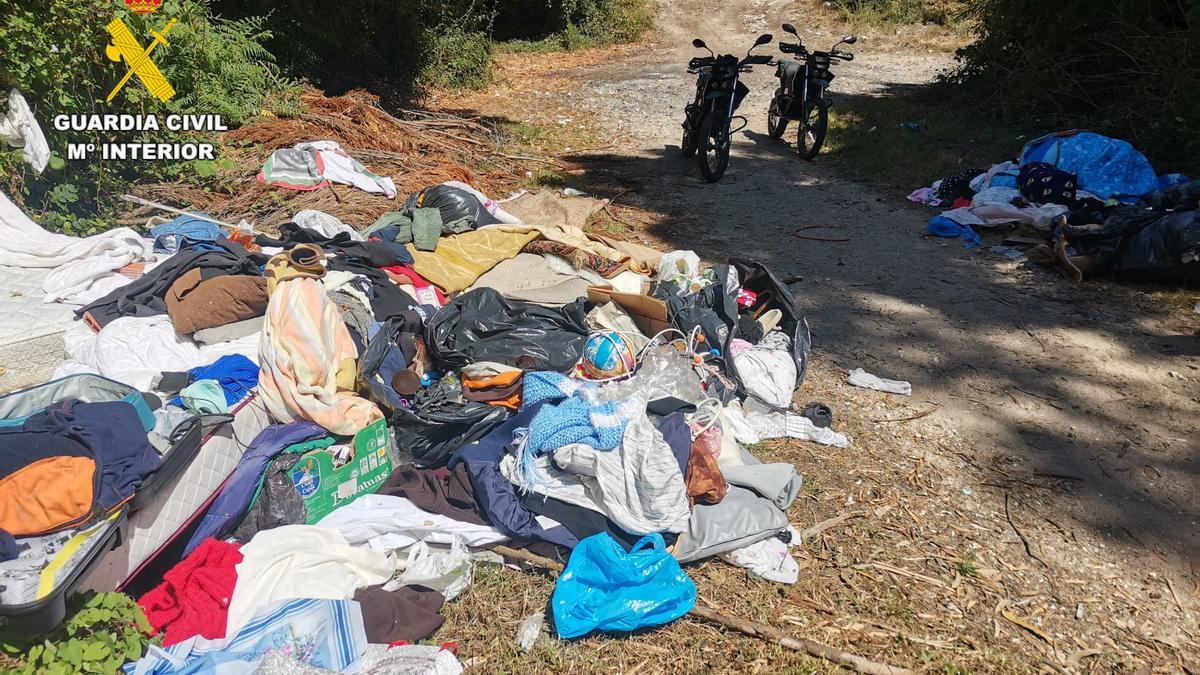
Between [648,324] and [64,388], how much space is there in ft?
9.42

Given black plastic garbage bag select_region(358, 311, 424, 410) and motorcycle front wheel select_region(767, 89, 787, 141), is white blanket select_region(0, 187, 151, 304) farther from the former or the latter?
motorcycle front wheel select_region(767, 89, 787, 141)

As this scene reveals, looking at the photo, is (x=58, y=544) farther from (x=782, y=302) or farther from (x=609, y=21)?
(x=609, y=21)

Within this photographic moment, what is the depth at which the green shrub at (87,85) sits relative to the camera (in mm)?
5512

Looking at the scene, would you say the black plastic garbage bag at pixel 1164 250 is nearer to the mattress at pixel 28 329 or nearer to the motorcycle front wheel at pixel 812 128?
the motorcycle front wheel at pixel 812 128

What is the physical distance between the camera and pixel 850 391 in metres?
4.24

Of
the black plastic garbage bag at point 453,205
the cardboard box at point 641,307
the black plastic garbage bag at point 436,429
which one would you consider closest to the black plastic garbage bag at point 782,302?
the cardboard box at point 641,307

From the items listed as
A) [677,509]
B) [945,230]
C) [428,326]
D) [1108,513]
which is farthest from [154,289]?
[945,230]

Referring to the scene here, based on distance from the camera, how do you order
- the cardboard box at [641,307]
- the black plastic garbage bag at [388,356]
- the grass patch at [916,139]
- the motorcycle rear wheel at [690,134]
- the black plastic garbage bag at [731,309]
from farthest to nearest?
the motorcycle rear wheel at [690,134] < the grass patch at [916,139] < the cardboard box at [641,307] < the black plastic garbage bag at [731,309] < the black plastic garbage bag at [388,356]

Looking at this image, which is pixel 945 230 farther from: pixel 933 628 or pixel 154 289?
pixel 154 289

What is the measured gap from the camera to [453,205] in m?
6.04

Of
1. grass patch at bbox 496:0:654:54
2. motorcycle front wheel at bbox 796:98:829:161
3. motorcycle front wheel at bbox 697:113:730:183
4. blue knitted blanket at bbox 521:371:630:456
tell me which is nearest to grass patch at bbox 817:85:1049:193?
motorcycle front wheel at bbox 796:98:829:161

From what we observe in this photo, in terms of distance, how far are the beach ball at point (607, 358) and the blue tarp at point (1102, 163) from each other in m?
5.21

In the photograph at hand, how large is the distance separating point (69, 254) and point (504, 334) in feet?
10.7

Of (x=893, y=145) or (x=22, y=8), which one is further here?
(x=893, y=145)
